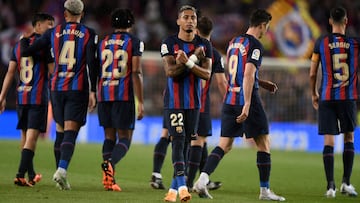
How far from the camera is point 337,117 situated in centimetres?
1123

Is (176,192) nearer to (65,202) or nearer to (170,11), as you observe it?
(65,202)

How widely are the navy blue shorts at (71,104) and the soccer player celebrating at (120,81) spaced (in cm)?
25

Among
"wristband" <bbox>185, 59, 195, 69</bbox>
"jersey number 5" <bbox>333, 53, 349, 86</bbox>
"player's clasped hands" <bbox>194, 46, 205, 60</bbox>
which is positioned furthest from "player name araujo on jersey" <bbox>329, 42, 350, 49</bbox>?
"wristband" <bbox>185, 59, 195, 69</bbox>

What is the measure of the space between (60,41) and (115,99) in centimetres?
97

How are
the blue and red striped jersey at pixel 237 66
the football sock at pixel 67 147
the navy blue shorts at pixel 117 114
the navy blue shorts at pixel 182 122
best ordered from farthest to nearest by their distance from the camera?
the navy blue shorts at pixel 117 114, the football sock at pixel 67 147, the blue and red striped jersey at pixel 237 66, the navy blue shorts at pixel 182 122

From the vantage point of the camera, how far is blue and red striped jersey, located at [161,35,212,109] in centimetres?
955

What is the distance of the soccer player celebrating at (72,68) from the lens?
10820 millimetres

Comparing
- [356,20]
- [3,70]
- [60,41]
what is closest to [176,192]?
[60,41]

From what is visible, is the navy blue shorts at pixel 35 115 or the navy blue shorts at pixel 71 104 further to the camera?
the navy blue shorts at pixel 35 115

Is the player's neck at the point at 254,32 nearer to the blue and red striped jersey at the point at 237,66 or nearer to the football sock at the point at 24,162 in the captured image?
the blue and red striped jersey at the point at 237,66

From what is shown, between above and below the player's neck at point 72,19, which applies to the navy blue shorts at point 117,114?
below

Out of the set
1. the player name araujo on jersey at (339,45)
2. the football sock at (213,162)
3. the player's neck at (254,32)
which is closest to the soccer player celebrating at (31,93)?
the football sock at (213,162)

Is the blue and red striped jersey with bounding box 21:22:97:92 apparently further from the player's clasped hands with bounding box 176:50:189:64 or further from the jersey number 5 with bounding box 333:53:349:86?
the jersey number 5 with bounding box 333:53:349:86

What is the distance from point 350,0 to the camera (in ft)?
93.0
